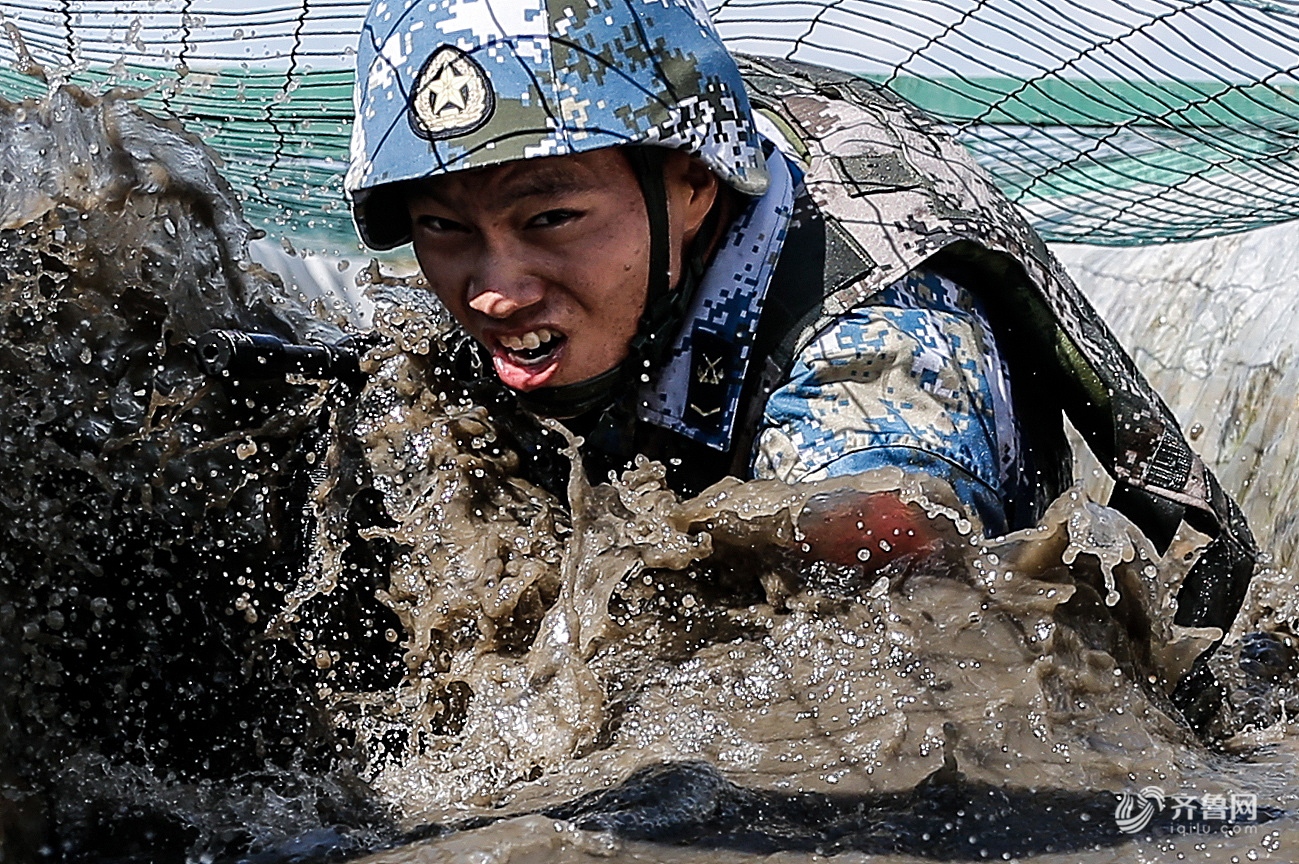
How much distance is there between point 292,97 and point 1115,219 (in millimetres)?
2359

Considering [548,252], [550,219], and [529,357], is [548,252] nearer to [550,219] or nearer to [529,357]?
[550,219]

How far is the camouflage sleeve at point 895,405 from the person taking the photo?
7.78 ft

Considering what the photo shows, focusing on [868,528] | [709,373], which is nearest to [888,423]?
[868,528]

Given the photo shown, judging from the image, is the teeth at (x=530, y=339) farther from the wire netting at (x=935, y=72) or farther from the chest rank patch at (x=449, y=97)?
the wire netting at (x=935, y=72)

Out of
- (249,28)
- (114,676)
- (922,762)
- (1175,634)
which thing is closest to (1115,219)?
(1175,634)

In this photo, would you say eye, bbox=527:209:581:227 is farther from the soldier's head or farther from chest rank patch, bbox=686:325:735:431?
chest rank patch, bbox=686:325:735:431

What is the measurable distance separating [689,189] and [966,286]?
1.81 feet

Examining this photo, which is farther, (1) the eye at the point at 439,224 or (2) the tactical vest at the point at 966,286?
(2) the tactical vest at the point at 966,286

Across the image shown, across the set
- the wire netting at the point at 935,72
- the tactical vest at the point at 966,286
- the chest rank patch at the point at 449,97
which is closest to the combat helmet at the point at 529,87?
the chest rank patch at the point at 449,97

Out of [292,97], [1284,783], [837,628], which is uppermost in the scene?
[292,97]

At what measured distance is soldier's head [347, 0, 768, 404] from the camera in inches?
91.0

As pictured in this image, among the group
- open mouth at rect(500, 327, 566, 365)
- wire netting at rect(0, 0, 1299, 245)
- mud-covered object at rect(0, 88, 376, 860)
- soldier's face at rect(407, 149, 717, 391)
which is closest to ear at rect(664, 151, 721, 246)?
soldier's face at rect(407, 149, 717, 391)

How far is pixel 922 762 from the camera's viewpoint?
2021mm

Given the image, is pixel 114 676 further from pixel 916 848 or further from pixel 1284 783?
pixel 1284 783
